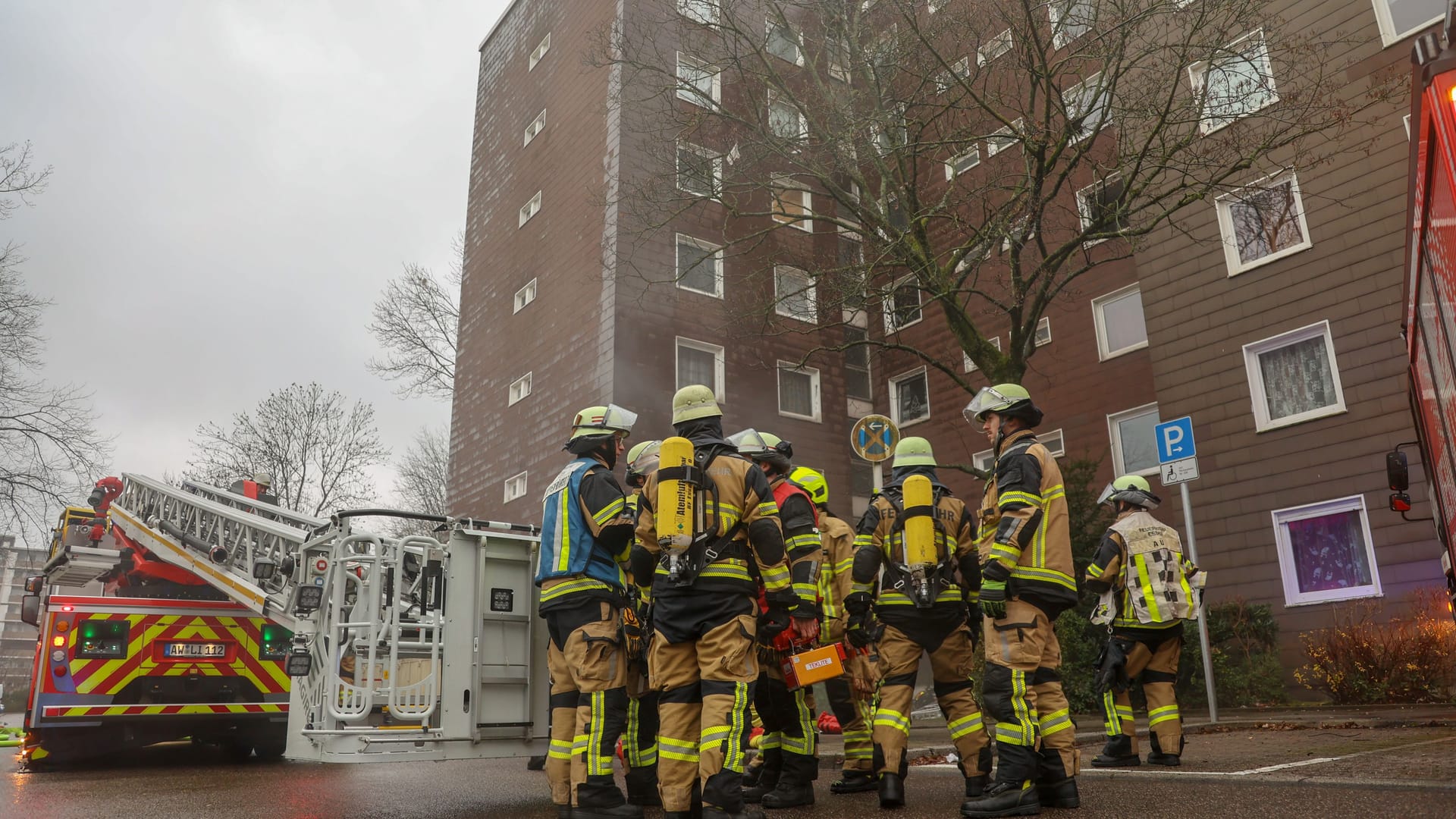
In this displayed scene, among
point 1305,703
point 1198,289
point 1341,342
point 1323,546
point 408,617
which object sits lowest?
point 1305,703

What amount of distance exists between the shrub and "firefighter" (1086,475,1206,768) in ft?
19.2

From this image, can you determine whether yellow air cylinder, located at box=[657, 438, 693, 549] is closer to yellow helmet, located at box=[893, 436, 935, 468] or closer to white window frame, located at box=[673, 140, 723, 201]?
yellow helmet, located at box=[893, 436, 935, 468]

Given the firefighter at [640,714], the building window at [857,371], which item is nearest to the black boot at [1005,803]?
the firefighter at [640,714]

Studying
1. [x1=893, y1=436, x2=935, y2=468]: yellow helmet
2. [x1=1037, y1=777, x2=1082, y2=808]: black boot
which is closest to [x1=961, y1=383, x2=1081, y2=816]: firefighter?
[x1=1037, y1=777, x2=1082, y2=808]: black boot

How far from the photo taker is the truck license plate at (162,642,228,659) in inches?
381

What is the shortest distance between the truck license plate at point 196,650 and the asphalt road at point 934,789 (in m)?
1.09

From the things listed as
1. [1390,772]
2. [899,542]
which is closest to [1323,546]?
[1390,772]

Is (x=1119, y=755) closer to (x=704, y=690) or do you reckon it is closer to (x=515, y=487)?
(x=704, y=690)

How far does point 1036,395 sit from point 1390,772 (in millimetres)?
14742

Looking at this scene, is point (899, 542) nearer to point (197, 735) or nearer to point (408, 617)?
point (408, 617)

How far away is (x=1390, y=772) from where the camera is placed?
4.79 metres

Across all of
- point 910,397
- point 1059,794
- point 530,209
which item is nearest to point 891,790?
point 1059,794

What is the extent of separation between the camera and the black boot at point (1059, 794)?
4719 mm

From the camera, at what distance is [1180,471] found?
899cm
